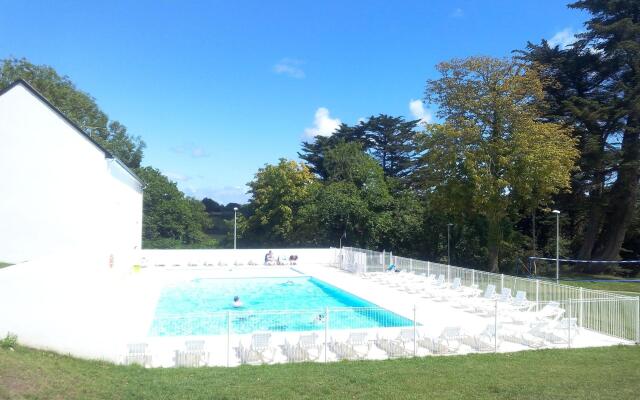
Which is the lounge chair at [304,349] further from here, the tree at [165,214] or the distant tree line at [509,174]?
the tree at [165,214]

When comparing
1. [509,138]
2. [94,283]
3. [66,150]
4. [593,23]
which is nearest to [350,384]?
[94,283]

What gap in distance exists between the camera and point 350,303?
21.2m

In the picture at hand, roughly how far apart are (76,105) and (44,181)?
2491cm

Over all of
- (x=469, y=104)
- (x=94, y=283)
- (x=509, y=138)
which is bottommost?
(x=94, y=283)

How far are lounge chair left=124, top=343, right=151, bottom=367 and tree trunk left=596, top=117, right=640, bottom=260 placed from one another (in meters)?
29.7

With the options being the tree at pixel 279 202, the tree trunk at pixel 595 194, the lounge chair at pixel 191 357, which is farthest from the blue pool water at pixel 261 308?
the tree trunk at pixel 595 194

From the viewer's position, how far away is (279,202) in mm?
41656

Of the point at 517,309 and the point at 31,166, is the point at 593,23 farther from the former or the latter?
the point at 31,166

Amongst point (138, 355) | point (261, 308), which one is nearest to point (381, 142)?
point (261, 308)

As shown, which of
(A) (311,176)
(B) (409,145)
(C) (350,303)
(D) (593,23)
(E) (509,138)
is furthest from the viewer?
(B) (409,145)

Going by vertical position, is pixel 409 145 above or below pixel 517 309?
above

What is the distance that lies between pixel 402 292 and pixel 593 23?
23.6 meters

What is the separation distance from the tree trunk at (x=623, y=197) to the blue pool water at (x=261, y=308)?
67.5ft

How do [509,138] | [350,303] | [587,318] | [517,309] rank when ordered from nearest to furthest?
[587,318], [517,309], [350,303], [509,138]
